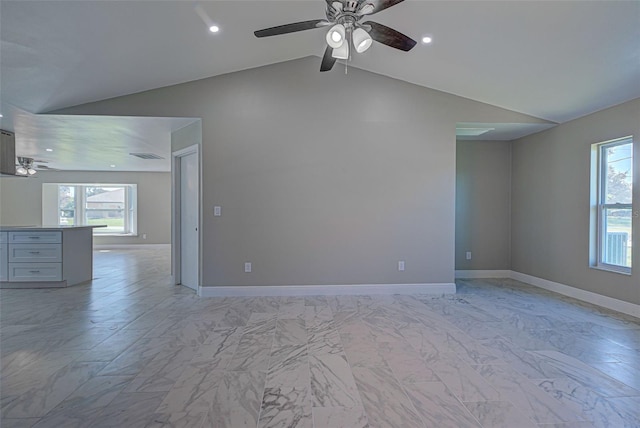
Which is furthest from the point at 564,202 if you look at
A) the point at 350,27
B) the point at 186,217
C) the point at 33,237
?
the point at 33,237

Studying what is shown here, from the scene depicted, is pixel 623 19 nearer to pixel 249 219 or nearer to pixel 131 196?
pixel 249 219

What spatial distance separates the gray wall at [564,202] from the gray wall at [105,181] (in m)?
9.35

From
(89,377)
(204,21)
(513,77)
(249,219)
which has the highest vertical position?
(204,21)

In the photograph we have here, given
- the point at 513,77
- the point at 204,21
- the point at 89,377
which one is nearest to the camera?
the point at 89,377

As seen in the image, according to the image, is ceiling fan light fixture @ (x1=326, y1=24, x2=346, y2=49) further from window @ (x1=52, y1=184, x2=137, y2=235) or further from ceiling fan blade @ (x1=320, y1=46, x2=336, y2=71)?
window @ (x1=52, y1=184, x2=137, y2=235)

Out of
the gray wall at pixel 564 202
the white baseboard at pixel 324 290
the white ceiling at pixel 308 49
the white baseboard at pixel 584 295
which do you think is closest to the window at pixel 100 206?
the white ceiling at pixel 308 49

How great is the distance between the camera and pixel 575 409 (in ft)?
6.11

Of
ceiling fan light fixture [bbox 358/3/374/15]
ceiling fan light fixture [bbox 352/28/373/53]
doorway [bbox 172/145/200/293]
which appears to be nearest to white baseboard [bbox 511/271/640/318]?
ceiling fan light fixture [bbox 352/28/373/53]

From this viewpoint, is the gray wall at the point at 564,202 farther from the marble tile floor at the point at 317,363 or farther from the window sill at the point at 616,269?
the marble tile floor at the point at 317,363

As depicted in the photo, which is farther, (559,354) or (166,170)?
(166,170)

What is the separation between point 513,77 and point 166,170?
8995mm

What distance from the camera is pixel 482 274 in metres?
5.51

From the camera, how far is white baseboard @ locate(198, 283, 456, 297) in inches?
168

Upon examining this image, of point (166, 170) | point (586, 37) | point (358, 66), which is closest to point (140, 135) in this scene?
point (358, 66)
